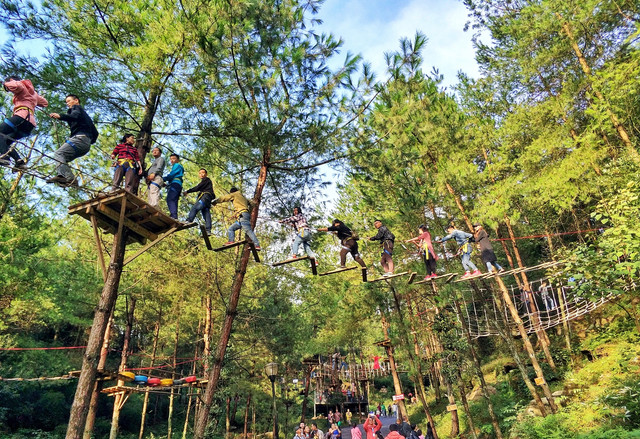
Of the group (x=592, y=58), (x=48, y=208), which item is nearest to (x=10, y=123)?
(x=48, y=208)

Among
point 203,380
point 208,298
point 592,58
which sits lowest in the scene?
point 203,380

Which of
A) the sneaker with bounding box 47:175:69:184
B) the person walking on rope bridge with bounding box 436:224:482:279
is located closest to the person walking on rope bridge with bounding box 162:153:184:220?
the sneaker with bounding box 47:175:69:184

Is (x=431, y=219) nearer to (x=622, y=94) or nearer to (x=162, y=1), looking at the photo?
(x=622, y=94)

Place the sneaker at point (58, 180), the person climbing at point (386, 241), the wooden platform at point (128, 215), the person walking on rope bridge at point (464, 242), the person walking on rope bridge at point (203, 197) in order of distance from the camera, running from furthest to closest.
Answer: the person walking on rope bridge at point (464, 242)
the person climbing at point (386, 241)
the person walking on rope bridge at point (203, 197)
the wooden platform at point (128, 215)
the sneaker at point (58, 180)

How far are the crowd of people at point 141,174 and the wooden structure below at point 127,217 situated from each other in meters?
0.34

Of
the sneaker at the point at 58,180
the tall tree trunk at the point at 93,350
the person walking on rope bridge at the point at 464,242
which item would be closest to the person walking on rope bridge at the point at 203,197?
the tall tree trunk at the point at 93,350

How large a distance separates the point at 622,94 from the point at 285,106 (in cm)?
853

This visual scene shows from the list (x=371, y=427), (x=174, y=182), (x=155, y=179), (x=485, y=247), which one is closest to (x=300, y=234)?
(x=174, y=182)

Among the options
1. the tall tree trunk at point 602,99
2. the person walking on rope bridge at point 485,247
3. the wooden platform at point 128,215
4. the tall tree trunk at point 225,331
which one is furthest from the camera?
the tall tree trunk at point 602,99

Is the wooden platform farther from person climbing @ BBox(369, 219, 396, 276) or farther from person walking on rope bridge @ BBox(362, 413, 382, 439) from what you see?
person walking on rope bridge @ BBox(362, 413, 382, 439)

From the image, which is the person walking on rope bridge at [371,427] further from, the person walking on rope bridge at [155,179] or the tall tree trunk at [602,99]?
the tall tree trunk at [602,99]

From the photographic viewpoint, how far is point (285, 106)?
6.52m

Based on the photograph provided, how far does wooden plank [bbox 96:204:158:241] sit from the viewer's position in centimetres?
548

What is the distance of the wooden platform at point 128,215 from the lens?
213 inches
